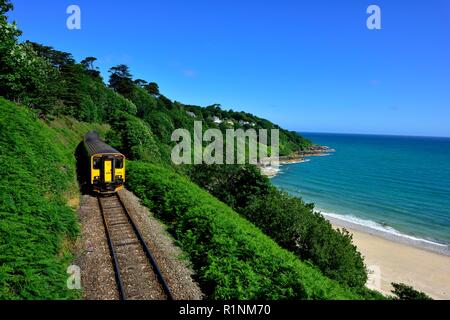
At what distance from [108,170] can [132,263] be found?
33.1ft

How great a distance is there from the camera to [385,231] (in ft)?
126

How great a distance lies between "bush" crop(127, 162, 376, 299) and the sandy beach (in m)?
15.4

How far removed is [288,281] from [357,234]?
3031 centimetres

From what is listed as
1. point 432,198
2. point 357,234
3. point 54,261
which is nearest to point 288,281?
point 54,261

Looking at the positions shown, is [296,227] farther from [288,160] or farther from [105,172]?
[288,160]

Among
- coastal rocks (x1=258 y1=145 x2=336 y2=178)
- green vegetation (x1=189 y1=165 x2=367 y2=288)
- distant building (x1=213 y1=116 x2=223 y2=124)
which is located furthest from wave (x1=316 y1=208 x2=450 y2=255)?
distant building (x1=213 y1=116 x2=223 y2=124)

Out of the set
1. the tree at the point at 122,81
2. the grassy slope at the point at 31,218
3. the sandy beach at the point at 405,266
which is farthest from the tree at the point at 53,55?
the sandy beach at the point at 405,266

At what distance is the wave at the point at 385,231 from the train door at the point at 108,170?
33146 millimetres

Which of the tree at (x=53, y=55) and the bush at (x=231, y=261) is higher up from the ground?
the tree at (x=53, y=55)

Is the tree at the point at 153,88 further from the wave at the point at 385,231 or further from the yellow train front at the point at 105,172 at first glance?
the yellow train front at the point at 105,172

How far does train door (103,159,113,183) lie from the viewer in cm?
1955

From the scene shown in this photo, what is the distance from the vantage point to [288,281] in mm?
10867

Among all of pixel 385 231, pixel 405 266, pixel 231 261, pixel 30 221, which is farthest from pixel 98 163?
pixel 385 231

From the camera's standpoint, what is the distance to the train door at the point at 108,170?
19548 mm
